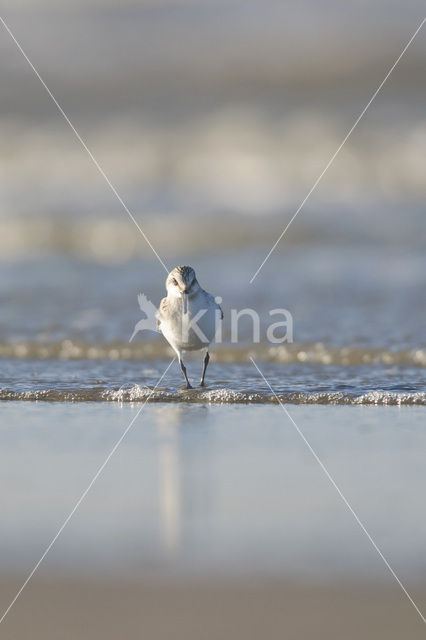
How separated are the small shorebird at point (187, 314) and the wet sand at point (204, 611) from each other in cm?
371

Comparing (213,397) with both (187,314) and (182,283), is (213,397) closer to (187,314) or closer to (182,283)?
(187,314)

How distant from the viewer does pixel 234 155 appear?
66.8 ft

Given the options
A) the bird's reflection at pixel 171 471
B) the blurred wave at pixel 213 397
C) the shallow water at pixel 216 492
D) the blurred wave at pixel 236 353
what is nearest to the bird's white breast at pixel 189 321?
the blurred wave at pixel 213 397

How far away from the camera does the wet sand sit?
3.01 meters

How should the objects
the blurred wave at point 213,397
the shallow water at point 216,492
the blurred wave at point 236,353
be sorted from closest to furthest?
A: the shallow water at point 216,492 → the blurred wave at point 213,397 → the blurred wave at point 236,353

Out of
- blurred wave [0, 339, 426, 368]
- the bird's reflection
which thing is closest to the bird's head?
the bird's reflection

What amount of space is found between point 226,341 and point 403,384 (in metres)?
2.29

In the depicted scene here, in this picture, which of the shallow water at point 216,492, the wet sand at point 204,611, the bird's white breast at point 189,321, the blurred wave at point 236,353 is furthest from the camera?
the blurred wave at point 236,353

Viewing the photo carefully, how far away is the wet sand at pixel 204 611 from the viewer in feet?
9.87

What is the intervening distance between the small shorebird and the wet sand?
12.2 feet

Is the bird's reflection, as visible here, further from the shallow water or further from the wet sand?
the wet sand

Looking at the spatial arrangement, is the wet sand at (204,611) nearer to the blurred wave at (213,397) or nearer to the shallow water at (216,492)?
the shallow water at (216,492)

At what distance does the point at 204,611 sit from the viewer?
3160mm

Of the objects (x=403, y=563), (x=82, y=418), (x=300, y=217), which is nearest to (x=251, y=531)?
(x=403, y=563)
